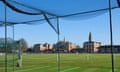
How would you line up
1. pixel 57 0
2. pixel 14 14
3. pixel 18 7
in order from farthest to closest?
1. pixel 14 14
2. pixel 18 7
3. pixel 57 0

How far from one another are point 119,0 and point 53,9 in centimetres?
253

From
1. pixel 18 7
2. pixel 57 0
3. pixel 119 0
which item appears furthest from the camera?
pixel 18 7

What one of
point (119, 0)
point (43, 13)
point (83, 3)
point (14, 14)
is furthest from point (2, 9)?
point (119, 0)

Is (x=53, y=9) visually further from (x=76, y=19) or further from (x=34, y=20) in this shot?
(x=34, y=20)

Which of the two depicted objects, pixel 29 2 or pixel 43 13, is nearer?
pixel 29 2

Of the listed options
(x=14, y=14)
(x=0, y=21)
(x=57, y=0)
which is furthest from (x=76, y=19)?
(x=0, y=21)

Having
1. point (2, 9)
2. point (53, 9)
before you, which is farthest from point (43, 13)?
point (2, 9)

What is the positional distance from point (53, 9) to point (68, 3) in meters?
1.00

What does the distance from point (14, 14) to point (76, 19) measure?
2310mm

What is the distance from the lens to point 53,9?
902 cm

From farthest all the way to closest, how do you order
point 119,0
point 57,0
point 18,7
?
point 18,7 → point 57,0 → point 119,0

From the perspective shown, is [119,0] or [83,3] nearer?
[119,0]

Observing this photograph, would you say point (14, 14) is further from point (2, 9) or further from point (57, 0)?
point (57, 0)

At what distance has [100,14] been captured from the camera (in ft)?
29.2
